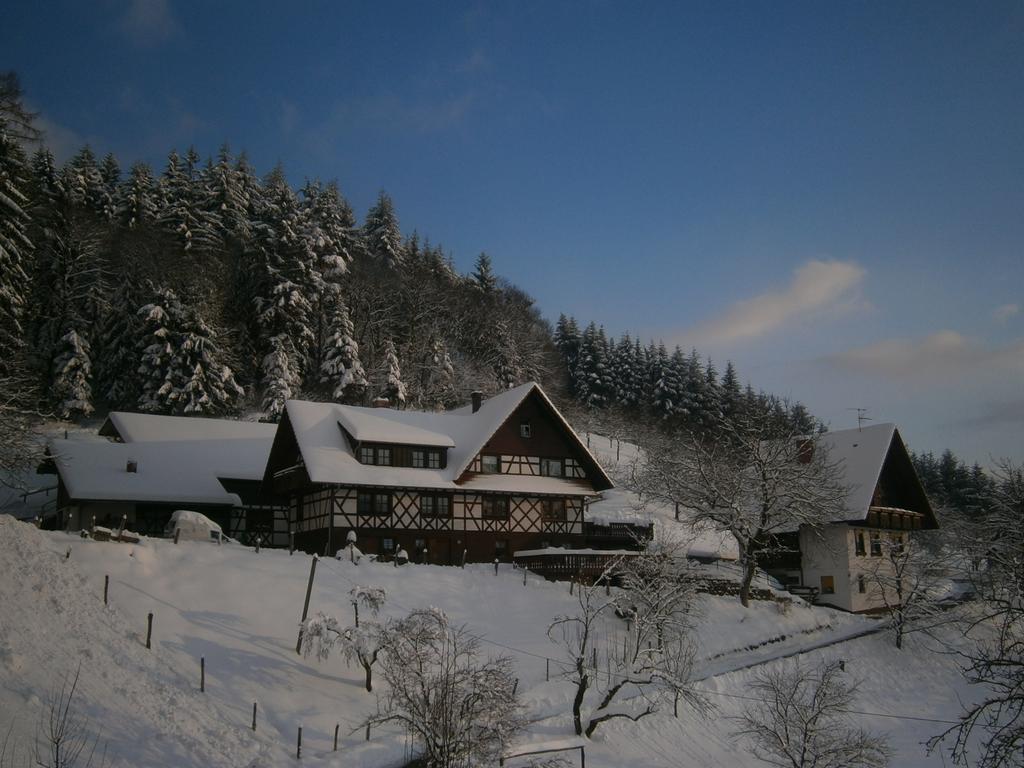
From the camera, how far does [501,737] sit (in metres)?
18.8

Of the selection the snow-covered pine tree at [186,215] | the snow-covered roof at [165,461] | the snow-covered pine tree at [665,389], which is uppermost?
the snow-covered pine tree at [186,215]

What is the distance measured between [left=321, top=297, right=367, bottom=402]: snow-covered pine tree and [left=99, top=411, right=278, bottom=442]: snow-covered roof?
1072 cm

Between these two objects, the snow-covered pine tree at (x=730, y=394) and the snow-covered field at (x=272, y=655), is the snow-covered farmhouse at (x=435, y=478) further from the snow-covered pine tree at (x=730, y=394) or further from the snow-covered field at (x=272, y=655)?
the snow-covered pine tree at (x=730, y=394)

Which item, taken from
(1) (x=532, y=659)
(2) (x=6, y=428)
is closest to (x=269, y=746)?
(1) (x=532, y=659)

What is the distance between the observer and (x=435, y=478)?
40.9 meters

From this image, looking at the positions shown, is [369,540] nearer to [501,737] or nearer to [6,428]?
[6,428]

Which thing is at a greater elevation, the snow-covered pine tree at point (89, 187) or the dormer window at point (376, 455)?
the snow-covered pine tree at point (89, 187)

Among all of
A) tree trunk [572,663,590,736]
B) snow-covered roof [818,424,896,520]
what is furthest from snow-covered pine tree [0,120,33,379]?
snow-covered roof [818,424,896,520]

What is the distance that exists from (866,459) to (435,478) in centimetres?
2410

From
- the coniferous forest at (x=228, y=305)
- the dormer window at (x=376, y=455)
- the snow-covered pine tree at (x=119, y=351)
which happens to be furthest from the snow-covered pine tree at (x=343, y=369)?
the dormer window at (x=376, y=455)

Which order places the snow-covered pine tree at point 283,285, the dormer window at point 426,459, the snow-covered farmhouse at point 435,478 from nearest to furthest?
the snow-covered farmhouse at point 435,478
the dormer window at point 426,459
the snow-covered pine tree at point 283,285

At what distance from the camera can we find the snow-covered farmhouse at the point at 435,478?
39625mm

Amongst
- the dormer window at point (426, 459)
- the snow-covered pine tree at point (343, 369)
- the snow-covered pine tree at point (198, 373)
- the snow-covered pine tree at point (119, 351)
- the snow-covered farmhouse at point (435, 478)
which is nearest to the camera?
the snow-covered farmhouse at point (435, 478)

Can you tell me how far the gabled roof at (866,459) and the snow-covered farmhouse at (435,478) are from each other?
→ 44.4ft
